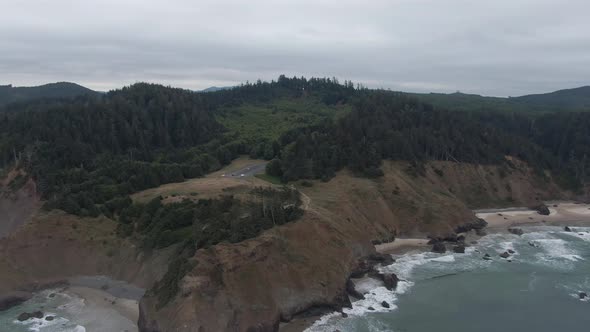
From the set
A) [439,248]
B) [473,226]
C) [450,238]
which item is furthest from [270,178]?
[473,226]

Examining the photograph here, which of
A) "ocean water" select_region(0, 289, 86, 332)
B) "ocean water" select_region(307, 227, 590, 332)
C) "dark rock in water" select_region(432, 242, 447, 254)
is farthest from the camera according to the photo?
"dark rock in water" select_region(432, 242, 447, 254)

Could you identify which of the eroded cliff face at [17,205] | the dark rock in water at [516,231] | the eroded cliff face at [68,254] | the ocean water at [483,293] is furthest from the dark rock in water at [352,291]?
the eroded cliff face at [17,205]

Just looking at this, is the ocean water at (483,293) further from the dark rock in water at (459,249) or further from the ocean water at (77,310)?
the ocean water at (77,310)

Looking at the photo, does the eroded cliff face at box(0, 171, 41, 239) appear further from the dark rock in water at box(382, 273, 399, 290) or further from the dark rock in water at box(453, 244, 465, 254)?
the dark rock in water at box(453, 244, 465, 254)

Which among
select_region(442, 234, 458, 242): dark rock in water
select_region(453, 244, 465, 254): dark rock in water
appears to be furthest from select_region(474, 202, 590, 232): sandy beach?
select_region(453, 244, 465, 254): dark rock in water

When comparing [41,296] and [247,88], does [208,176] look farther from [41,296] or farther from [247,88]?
[247,88]

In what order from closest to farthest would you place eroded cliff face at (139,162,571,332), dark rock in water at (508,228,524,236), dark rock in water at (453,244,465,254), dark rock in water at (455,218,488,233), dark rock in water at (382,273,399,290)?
eroded cliff face at (139,162,571,332) < dark rock in water at (382,273,399,290) < dark rock in water at (453,244,465,254) < dark rock in water at (455,218,488,233) < dark rock in water at (508,228,524,236)
